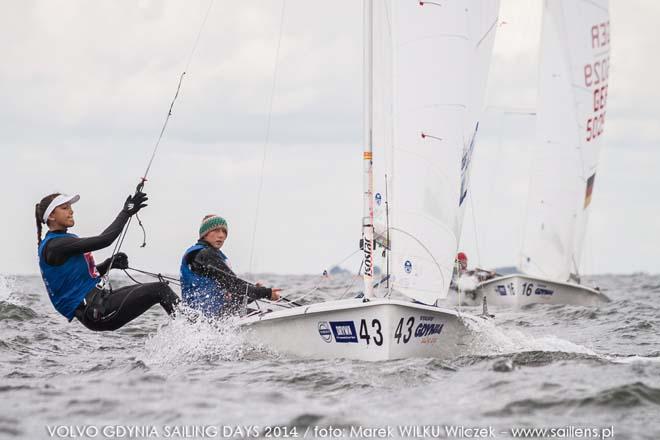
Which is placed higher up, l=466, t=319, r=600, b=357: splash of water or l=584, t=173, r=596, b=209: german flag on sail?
l=584, t=173, r=596, b=209: german flag on sail

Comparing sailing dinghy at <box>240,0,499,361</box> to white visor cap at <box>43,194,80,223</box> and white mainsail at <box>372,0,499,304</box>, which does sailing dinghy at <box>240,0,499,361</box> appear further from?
white visor cap at <box>43,194,80,223</box>

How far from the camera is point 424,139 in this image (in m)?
8.30

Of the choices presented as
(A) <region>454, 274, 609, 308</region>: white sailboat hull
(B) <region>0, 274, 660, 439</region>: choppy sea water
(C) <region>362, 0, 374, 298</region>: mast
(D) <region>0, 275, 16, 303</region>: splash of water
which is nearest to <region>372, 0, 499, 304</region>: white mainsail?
(C) <region>362, 0, 374, 298</region>: mast

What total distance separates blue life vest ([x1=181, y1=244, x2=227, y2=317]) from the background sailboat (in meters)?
11.3

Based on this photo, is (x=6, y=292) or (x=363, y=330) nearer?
(x=363, y=330)

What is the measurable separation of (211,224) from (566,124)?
41.2 ft

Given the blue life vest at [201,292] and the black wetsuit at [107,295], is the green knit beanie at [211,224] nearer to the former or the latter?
the blue life vest at [201,292]

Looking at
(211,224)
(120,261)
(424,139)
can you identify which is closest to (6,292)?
(120,261)

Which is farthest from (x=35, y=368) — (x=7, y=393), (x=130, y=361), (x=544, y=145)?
(x=544, y=145)

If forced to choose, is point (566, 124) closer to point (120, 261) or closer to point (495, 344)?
point (495, 344)

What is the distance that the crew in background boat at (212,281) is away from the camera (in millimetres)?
8047

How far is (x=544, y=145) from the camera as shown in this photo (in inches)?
768

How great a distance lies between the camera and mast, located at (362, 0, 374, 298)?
7785mm

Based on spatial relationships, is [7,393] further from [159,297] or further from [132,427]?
[159,297]
